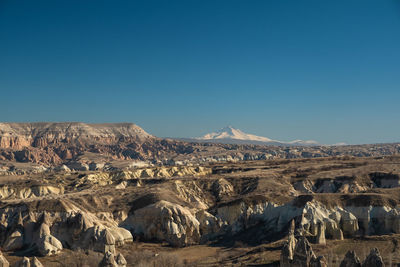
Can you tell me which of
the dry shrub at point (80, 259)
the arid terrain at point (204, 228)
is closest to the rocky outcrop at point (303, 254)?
the arid terrain at point (204, 228)

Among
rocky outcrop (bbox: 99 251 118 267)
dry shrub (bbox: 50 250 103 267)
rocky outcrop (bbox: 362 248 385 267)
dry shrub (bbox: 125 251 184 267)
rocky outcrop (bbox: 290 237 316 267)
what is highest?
rocky outcrop (bbox: 362 248 385 267)

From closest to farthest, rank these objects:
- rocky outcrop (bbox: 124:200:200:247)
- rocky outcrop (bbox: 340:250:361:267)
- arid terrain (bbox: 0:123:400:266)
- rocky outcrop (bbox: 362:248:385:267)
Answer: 1. rocky outcrop (bbox: 362:248:385:267)
2. rocky outcrop (bbox: 340:250:361:267)
3. arid terrain (bbox: 0:123:400:266)
4. rocky outcrop (bbox: 124:200:200:247)

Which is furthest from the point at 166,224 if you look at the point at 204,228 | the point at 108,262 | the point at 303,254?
the point at 303,254

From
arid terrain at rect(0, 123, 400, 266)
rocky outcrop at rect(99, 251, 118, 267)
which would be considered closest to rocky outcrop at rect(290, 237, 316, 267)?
arid terrain at rect(0, 123, 400, 266)

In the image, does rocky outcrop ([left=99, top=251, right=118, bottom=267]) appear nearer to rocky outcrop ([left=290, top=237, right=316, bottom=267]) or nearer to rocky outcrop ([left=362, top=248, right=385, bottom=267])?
rocky outcrop ([left=290, top=237, right=316, bottom=267])

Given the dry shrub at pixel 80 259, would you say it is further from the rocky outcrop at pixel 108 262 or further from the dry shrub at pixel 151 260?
the rocky outcrop at pixel 108 262

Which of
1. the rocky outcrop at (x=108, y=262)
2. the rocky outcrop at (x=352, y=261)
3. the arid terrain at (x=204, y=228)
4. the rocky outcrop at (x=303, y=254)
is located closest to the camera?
the rocky outcrop at (x=352, y=261)

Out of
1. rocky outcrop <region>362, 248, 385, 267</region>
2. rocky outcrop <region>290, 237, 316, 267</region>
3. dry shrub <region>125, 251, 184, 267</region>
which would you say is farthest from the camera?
dry shrub <region>125, 251, 184, 267</region>

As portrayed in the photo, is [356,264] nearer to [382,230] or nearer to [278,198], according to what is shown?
[382,230]

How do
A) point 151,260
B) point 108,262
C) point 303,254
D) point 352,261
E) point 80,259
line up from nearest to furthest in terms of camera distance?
1. point 352,261
2. point 108,262
3. point 303,254
4. point 151,260
5. point 80,259

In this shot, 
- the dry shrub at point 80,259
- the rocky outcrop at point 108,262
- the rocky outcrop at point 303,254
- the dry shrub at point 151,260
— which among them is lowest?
the dry shrub at point 80,259

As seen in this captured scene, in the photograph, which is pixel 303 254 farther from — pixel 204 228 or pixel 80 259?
pixel 204 228

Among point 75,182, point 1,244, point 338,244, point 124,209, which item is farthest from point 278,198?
point 75,182
